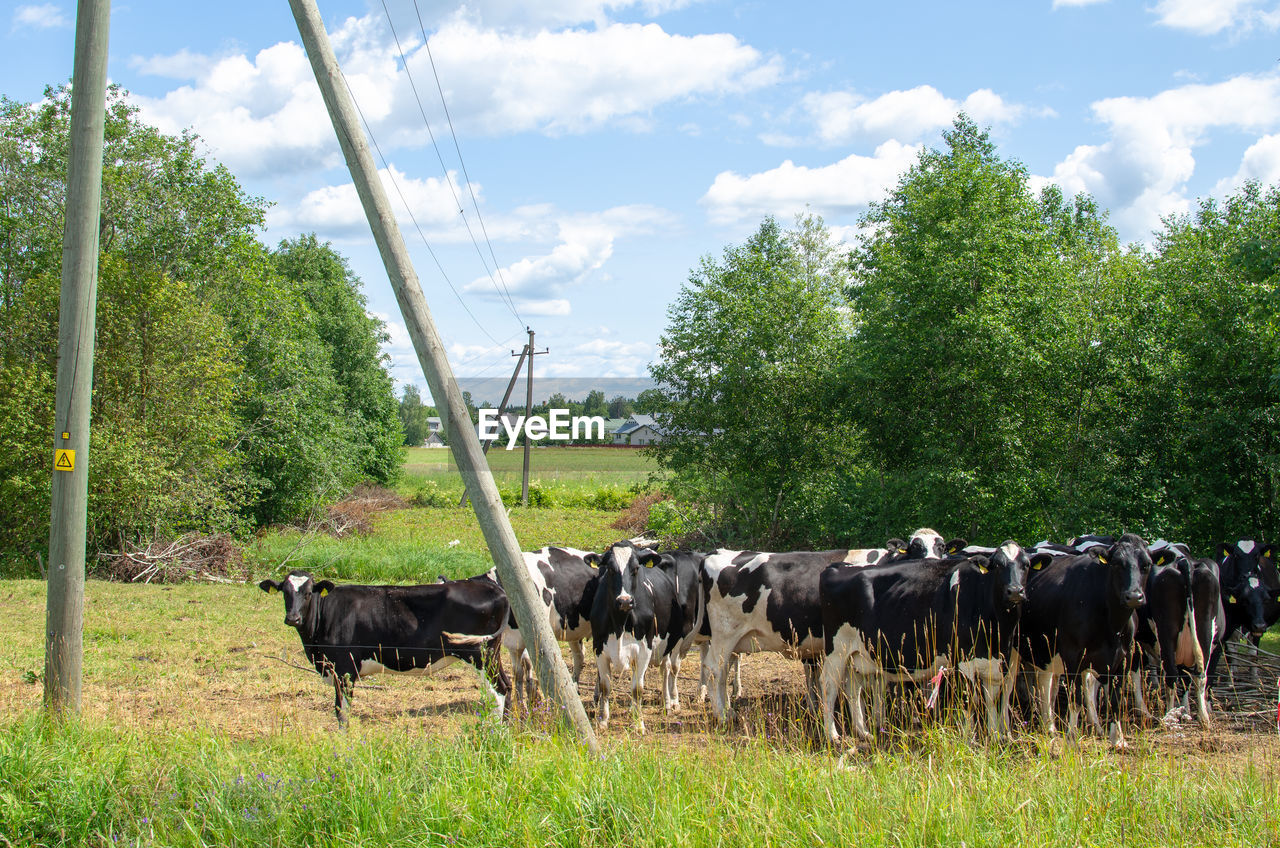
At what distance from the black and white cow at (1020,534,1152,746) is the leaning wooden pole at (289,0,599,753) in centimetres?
462

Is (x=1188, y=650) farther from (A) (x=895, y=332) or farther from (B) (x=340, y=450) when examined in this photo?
(B) (x=340, y=450)

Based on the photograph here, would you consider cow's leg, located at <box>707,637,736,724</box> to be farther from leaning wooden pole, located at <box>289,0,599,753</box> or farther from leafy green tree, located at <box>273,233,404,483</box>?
leafy green tree, located at <box>273,233,404,483</box>

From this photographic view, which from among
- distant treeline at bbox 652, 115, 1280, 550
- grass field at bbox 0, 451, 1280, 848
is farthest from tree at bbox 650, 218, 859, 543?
grass field at bbox 0, 451, 1280, 848

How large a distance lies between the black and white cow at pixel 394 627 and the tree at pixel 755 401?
14825 mm

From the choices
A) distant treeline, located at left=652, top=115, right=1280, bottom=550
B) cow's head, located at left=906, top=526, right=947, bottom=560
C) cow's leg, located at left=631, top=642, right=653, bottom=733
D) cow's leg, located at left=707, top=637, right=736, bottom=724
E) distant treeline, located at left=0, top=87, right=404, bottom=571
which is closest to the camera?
cow's leg, located at left=631, top=642, right=653, bottom=733

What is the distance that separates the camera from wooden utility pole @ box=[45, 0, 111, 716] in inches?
276

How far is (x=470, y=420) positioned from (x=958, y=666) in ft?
16.2

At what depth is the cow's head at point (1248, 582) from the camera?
10.5 metres

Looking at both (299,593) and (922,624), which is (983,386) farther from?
(299,593)

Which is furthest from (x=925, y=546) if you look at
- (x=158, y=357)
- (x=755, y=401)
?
(x=158, y=357)

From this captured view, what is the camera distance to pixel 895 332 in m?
21.3

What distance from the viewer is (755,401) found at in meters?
24.0

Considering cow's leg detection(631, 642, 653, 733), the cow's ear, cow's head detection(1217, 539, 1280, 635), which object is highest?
the cow's ear

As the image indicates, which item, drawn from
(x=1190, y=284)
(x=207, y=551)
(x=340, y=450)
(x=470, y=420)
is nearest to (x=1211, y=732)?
(x=470, y=420)
